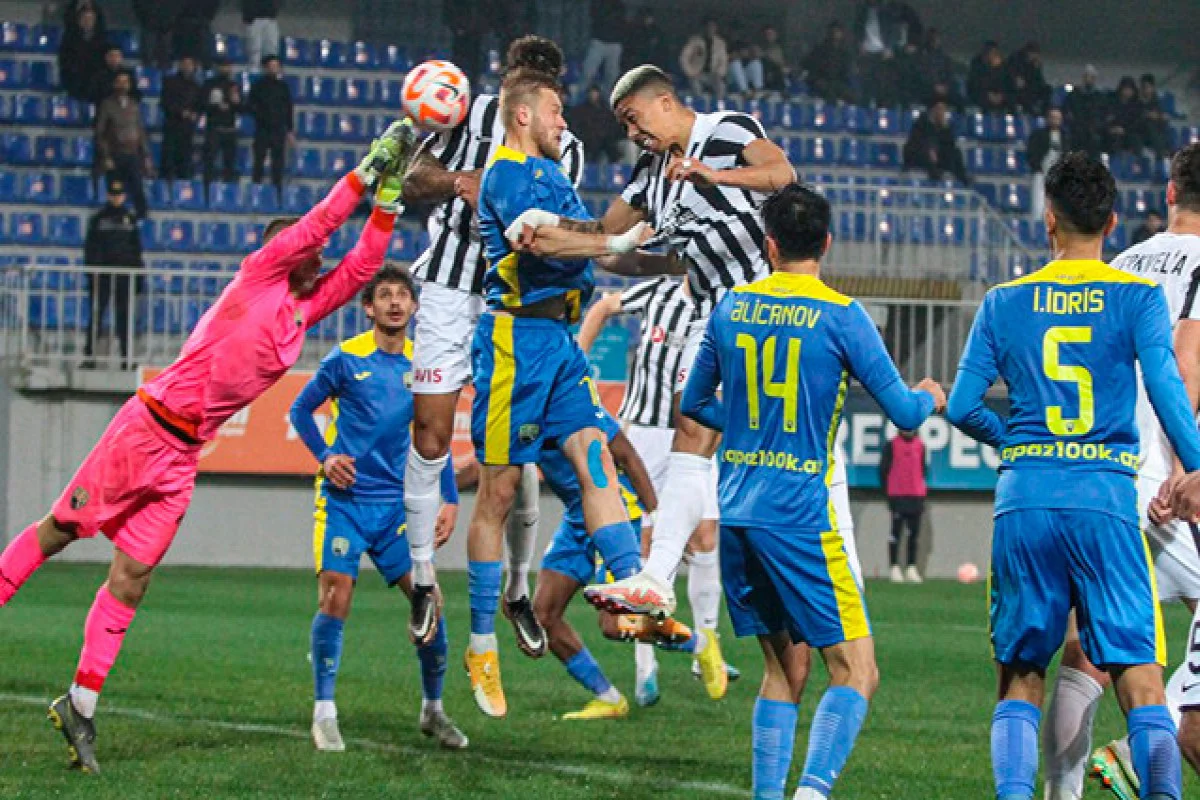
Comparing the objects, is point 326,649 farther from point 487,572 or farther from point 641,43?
point 641,43

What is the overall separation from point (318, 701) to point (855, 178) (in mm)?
20757

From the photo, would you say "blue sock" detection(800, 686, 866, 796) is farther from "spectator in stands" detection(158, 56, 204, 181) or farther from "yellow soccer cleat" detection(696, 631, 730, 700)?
"spectator in stands" detection(158, 56, 204, 181)

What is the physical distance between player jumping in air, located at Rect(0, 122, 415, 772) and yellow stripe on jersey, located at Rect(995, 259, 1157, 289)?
10.7 feet

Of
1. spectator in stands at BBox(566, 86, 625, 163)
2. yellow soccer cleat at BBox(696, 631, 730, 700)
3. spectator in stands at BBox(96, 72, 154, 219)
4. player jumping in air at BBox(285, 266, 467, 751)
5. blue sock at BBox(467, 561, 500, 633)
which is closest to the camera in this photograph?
blue sock at BBox(467, 561, 500, 633)

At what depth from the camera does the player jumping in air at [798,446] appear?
6594 millimetres

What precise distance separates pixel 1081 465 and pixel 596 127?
2137 centimetres

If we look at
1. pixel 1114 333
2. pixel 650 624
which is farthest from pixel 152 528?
pixel 1114 333

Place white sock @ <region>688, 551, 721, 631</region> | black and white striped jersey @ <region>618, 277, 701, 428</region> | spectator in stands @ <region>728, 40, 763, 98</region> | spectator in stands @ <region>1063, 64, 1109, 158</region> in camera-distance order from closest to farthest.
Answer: white sock @ <region>688, 551, 721, 631</region> < black and white striped jersey @ <region>618, 277, 701, 428</region> < spectator in stands @ <region>728, 40, 763, 98</region> < spectator in stands @ <region>1063, 64, 1109, 158</region>

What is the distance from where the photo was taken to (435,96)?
8.99 metres

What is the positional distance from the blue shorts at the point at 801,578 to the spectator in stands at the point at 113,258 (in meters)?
16.0

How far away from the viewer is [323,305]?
29.3 ft

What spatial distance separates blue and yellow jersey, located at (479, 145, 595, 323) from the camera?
331 inches

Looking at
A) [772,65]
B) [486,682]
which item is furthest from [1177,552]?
[772,65]

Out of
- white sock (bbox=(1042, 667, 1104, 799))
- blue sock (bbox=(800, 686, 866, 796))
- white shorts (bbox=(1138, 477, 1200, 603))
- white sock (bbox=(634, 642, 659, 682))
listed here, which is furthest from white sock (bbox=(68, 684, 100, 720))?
white shorts (bbox=(1138, 477, 1200, 603))
